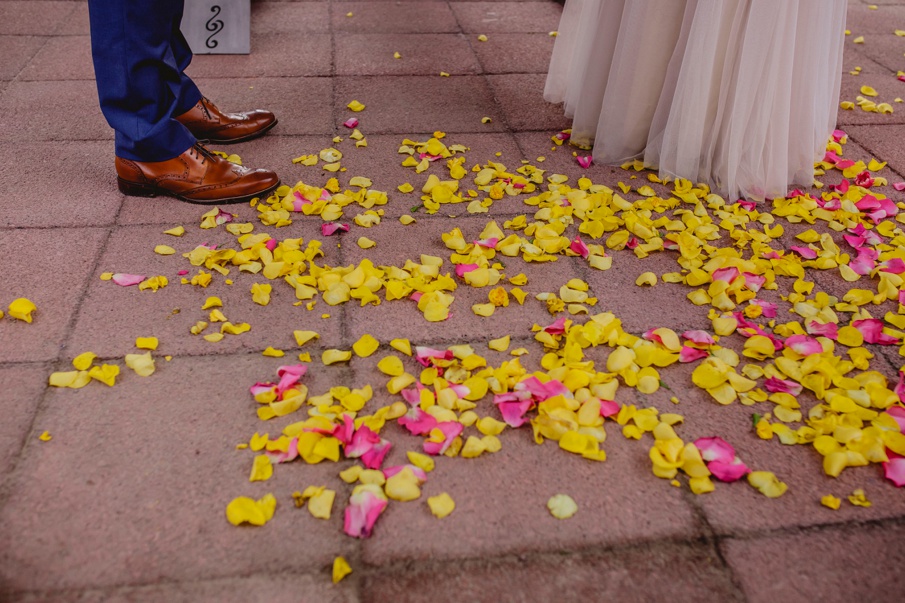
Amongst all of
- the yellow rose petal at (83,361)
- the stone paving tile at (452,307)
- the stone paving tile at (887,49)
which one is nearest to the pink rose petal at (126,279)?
the yellow rose petal at (83,361)

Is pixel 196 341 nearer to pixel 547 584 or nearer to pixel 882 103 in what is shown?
pixel 547 584

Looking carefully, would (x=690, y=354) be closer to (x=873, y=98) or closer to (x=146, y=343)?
(x=146, y=343)

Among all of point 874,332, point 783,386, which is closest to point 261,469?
point 783,386

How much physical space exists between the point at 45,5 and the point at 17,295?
307 cm

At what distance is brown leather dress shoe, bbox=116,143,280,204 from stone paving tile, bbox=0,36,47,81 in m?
1.42

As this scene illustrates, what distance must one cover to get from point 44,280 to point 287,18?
2.64 meters

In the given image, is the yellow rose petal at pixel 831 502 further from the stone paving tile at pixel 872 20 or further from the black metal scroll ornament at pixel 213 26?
the stone paving tile at pixel 872 20

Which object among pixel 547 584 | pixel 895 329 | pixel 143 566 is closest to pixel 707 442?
pixel 547 584

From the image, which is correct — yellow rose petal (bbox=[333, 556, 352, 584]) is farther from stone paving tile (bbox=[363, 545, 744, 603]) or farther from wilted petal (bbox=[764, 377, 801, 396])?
wilted petal (bbox=[764, 377, 801, 396])

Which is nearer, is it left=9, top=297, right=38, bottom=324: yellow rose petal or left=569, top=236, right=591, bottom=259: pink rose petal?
left=9, top=297, right=38, bottom=324: yellow rose petal

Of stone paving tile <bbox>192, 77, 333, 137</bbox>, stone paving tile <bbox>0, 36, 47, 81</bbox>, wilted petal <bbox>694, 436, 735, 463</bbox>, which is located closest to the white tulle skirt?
stone paving tile <bbox>192, 77, 333, 137</bbox>

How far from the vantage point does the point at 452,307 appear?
189 cm

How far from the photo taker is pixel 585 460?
58.0 inches

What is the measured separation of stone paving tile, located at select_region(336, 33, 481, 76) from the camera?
11.3ft
